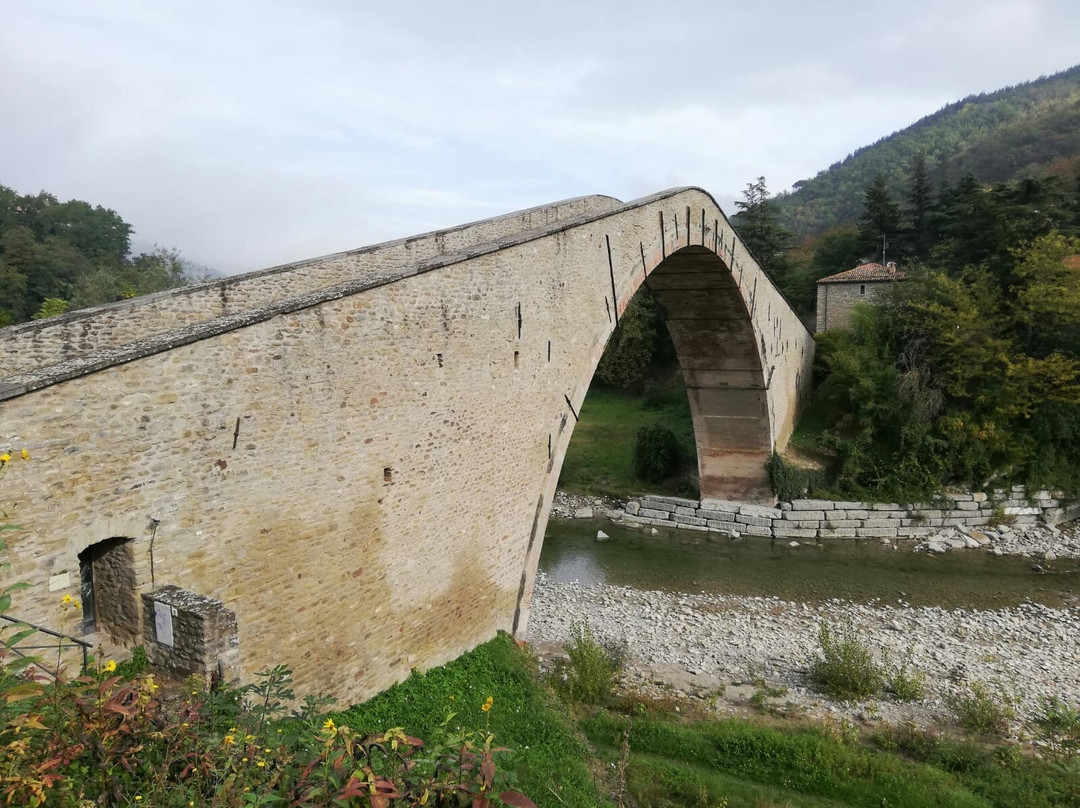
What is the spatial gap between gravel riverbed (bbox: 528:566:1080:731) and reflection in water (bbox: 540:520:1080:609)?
1.66 ft

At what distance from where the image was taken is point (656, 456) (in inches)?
752

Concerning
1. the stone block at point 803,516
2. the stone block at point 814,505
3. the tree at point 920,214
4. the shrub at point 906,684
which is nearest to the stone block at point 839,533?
the stone block at point 803,516

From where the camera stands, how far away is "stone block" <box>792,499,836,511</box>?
651 inches

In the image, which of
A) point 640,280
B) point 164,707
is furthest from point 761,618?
point 164,707

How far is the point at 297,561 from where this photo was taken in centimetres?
502

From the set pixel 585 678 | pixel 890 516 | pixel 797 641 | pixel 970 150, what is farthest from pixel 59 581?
pixel 970 150

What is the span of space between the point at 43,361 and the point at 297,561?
2.66 m

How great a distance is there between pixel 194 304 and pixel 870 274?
71.2 feet

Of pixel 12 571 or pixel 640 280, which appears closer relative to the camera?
pixel 12 571

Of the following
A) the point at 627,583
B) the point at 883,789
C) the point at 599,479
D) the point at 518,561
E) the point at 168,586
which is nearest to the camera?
the point at 168,586

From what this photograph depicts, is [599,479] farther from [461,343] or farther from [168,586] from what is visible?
[168,586]

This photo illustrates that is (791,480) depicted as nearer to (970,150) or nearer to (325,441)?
(325,441)

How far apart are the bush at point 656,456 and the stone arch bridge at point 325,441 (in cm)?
970

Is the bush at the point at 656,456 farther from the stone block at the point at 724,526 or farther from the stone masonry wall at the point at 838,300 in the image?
the stone masonry wall at the point at 838,300
